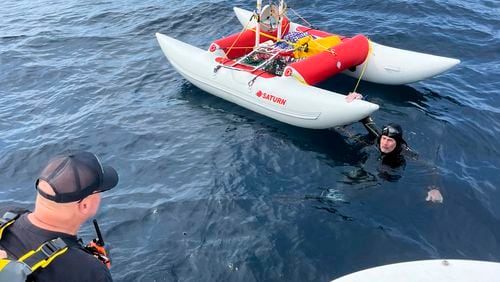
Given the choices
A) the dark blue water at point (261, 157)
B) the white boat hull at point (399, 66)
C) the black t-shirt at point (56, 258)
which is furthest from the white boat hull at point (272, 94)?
the black t-shirt at point (56, 258)

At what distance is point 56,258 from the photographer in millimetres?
2848

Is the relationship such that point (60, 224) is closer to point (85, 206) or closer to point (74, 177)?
point (85, 206)

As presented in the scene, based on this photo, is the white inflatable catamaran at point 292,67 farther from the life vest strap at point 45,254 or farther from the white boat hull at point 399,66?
the life vest strap at point 45,254

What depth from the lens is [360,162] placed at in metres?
7.99

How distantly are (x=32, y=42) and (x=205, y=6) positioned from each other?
6.07 metres

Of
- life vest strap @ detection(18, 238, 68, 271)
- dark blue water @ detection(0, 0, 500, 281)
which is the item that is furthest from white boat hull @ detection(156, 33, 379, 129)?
life vest strap @ detection(18, 238, 68, 271)

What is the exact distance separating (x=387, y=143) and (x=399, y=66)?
3.24 m

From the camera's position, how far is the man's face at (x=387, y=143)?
22.9 ft

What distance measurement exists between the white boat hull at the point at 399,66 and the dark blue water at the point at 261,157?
0.32 m

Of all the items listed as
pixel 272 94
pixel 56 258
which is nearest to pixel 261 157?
pixel 272 94

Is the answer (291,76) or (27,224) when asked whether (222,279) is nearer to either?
(27,224)

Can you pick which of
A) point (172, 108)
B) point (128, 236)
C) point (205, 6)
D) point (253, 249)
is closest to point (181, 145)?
point (172, 108)

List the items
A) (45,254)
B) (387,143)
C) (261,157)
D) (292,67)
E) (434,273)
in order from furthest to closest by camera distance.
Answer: (292,67), (261,157), (387,143), (434,273), (45,254)

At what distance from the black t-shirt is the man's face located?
5.17m
